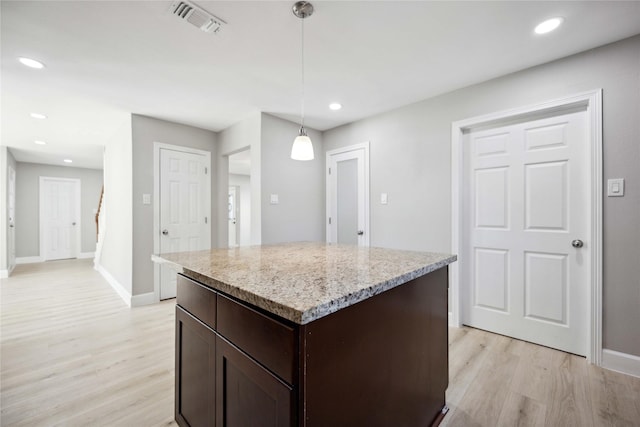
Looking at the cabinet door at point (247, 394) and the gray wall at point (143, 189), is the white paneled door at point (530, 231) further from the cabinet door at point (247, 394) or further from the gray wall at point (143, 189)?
the gray wall at point (143, 189)

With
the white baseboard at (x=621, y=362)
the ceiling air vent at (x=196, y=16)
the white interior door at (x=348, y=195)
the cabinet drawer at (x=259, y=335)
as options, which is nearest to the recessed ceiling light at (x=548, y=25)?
the white interior door at (x=348, y=195)

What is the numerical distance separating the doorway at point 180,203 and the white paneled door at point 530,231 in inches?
136

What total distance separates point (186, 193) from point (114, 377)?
98.5 inches

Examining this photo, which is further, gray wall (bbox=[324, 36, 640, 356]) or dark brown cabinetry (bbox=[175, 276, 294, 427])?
gray wall (bbox=[324, 36, 640, 356])

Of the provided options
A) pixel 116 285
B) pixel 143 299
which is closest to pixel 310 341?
pixel 143 299

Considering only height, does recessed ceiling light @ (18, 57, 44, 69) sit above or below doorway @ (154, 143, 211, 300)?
above

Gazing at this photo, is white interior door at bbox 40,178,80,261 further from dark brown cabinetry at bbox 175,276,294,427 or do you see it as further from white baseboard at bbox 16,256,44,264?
dark brown cabinetry at bbox 175,276,294,427

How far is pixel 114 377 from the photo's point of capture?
1962 millimetres

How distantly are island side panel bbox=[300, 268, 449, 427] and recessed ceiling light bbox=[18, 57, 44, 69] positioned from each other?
3064mm

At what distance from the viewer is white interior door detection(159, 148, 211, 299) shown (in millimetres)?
3727

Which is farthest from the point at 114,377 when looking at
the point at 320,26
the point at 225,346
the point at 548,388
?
the point at 548,388

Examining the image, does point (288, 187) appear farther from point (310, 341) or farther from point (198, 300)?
point (310, 341)

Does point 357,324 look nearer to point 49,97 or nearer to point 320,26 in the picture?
point 320,26

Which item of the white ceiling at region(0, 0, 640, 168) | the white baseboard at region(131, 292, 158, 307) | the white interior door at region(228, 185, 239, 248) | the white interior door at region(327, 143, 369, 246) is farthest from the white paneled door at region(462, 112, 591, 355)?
the white interior door at region(228, 185, 239, 248)
